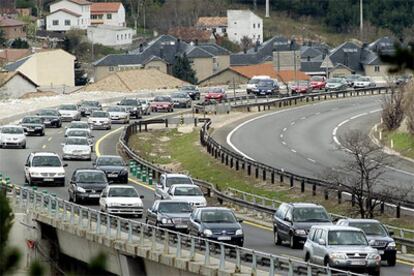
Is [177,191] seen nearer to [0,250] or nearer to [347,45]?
[0,250]

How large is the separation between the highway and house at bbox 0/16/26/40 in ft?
330

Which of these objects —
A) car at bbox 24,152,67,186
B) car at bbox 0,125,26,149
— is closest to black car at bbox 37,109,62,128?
car at bbox 0,125,26,149

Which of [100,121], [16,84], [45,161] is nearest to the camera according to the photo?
[45,161]

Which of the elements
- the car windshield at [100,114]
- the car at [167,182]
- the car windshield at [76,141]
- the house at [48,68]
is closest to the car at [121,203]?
the car at [167,182]

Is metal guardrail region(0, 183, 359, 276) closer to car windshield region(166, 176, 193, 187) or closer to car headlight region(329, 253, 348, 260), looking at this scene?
car headlight region(329, 253, 348, 260)

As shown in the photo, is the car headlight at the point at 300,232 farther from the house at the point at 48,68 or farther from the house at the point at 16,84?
the house at the point at 48,68

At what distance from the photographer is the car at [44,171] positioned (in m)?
50.1

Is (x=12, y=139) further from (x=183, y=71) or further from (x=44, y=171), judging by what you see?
(x=183, y=71)

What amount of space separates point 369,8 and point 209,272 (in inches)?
6581

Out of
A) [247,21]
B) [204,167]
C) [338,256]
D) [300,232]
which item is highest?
[247,21]

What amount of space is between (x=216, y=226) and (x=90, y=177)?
41.5 feet

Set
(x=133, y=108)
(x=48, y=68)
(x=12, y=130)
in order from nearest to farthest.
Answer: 1. (x=12, y=130)
2. (x=133, y=108)
3. (x=48, y=68)

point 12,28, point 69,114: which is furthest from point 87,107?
point 12,28

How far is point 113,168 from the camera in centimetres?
5222
